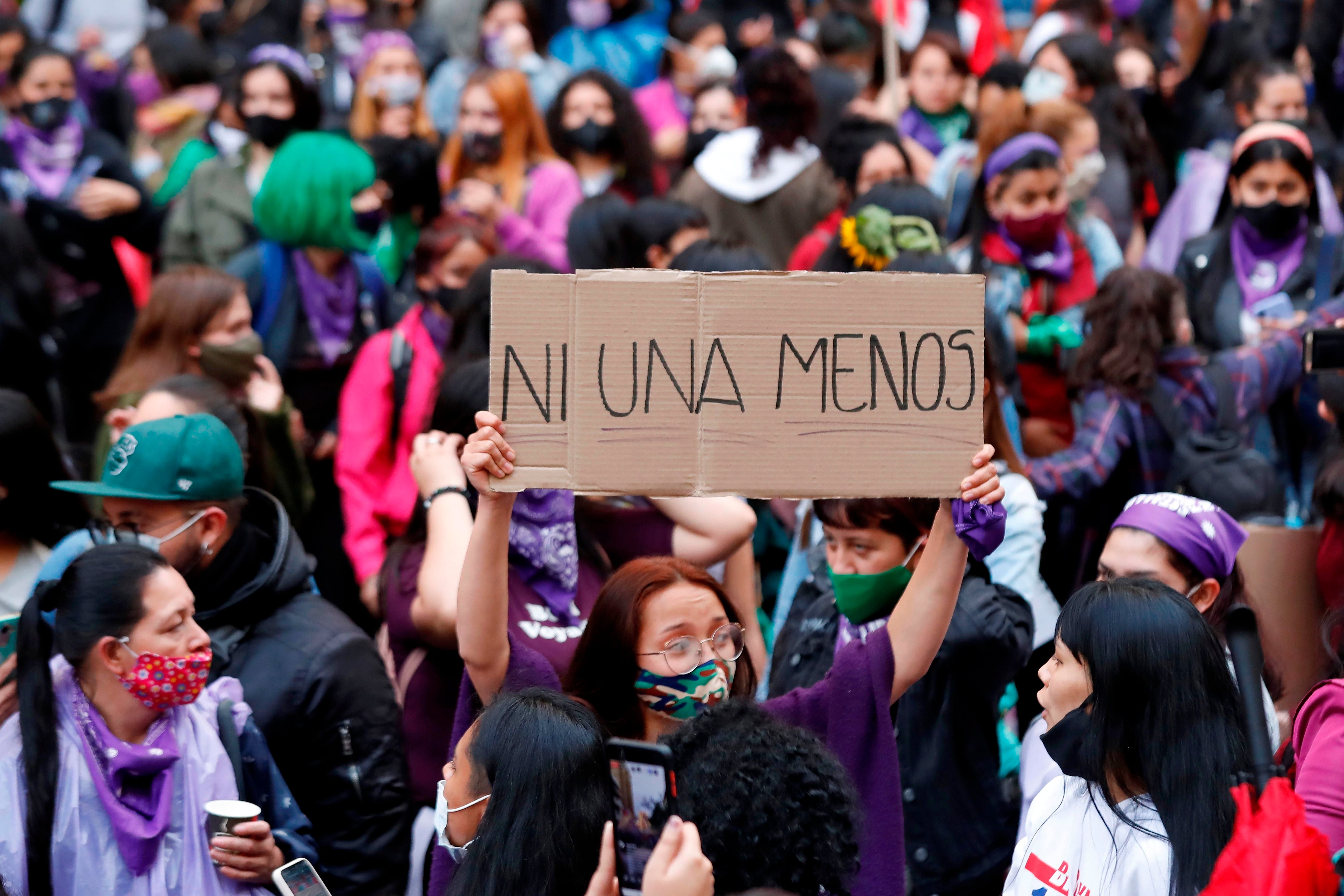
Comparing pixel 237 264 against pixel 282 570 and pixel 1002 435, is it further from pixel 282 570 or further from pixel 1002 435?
pixel 1002 435

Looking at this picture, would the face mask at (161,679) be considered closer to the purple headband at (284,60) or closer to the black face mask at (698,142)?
the purple headband at (284,60)

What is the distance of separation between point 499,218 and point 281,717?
3.70 m

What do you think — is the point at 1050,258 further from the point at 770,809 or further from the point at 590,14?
the point at 590,14

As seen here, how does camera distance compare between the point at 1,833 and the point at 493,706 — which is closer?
the point at 493,706

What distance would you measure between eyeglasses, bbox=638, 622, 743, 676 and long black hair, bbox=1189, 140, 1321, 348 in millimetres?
3682

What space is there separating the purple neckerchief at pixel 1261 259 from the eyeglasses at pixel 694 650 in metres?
3.79

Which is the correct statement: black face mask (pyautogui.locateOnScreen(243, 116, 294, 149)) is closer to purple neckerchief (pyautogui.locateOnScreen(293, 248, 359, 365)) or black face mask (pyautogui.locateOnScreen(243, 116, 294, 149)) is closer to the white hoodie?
purple neckerchief (pyautogui.locateOnScreen(293, 248, 359, 365))

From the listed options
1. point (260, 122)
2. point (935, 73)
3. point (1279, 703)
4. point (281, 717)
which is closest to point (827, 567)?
point (1279, 703)

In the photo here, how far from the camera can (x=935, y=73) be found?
8734 mm

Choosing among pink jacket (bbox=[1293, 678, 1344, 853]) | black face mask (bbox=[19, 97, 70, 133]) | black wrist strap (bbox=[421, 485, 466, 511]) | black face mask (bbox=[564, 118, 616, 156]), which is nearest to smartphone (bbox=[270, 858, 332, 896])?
black wrist strap (bbox=[421, 485, 466, 511])

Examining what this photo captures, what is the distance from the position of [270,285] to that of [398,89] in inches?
118

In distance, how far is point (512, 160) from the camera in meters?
7.55

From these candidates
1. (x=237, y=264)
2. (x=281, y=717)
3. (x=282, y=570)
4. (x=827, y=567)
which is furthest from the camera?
(x=237, y=264)

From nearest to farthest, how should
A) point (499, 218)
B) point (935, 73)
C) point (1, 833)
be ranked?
1. point (1, 833)
2. point (499, 218)
3. point (935, 73)
